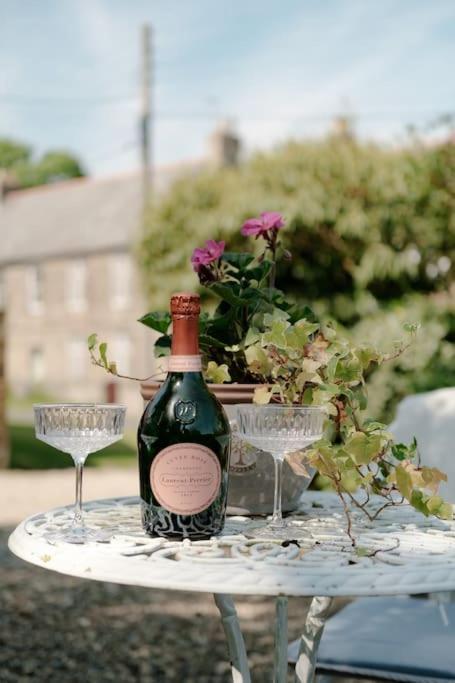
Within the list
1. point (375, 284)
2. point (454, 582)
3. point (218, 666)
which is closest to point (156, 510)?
point (454, 582)

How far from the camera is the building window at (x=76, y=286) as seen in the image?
3036 cm

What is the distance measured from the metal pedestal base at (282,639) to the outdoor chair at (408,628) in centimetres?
32

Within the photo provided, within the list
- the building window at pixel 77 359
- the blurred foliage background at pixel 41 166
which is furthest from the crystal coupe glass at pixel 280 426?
the blurred foliage background at pixel 41 166

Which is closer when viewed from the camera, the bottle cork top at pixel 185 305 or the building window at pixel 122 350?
the bottle cork top at pixel 185 305

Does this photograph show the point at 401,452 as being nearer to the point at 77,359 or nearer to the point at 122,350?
the point at 122,350

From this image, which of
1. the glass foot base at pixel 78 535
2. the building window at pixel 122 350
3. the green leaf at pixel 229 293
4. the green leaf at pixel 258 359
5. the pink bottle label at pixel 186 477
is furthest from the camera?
the building window at pixel 122 350

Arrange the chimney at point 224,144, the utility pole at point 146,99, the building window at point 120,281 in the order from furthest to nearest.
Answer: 1. the building window at point 120,281
2. the chimney at point 224,144
3. the utility pole at point 146,99

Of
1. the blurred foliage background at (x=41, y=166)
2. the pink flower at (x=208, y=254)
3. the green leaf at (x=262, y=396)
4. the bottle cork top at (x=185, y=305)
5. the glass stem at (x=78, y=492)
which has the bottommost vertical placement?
the glass stem at (x=78, y=492)

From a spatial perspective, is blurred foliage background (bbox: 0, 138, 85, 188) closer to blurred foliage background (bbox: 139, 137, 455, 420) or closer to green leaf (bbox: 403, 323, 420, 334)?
blurred foliage background (bbox: 139, 137, 455, 420)

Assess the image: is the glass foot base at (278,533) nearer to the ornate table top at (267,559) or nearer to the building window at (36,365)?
the ornate table top at (267,559)

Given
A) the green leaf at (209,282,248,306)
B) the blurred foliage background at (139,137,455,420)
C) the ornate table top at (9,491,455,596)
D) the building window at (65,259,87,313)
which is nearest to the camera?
the ornate table top at (9,491,455,596)

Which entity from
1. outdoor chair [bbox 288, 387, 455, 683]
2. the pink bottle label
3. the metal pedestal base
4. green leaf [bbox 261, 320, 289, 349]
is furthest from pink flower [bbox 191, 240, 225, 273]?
outdoor chair [bbox 288, 387, 455, 683]

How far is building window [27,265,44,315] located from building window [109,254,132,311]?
12.6ft

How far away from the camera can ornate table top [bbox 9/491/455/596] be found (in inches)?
62.6
